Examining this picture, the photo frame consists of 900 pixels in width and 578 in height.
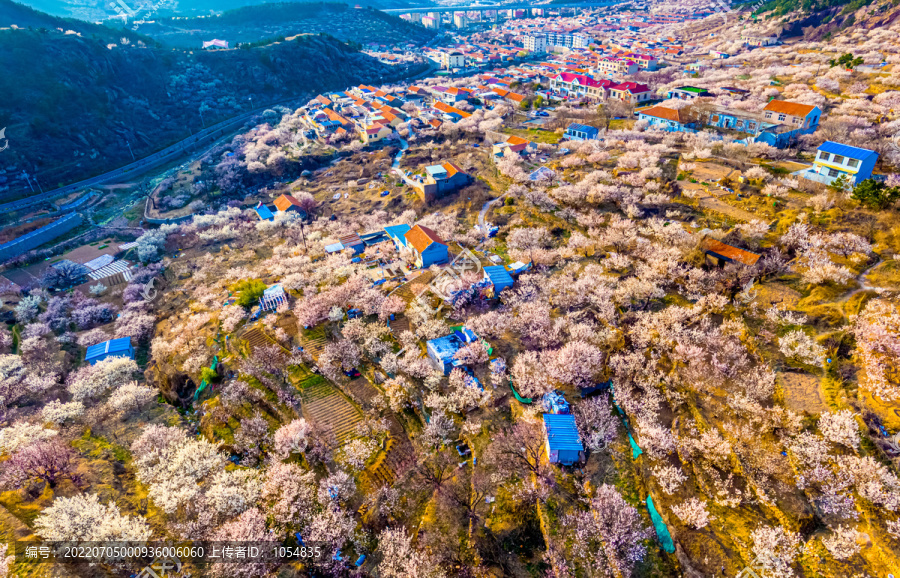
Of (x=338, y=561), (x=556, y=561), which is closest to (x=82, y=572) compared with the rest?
(x=338, y=561)

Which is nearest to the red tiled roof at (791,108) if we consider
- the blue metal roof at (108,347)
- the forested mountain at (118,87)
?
the blue metal roof at (108,347)

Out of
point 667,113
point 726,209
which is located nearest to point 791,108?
point 667,113

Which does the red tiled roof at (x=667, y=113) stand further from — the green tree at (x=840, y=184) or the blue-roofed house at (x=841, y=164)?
the green tree at (x=840, y=184)

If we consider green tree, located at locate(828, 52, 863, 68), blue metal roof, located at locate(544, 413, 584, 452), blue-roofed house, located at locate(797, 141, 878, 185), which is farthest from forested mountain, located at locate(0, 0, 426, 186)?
green tree, located at locate(828, 52, 863, 68)

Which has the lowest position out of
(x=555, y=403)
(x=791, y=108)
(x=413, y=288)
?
(x=555, y=403)

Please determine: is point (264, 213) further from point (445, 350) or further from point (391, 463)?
point (391, 463)

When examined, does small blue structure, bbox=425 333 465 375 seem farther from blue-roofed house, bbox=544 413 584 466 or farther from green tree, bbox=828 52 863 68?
green tree, bbox=828 52 863 68
